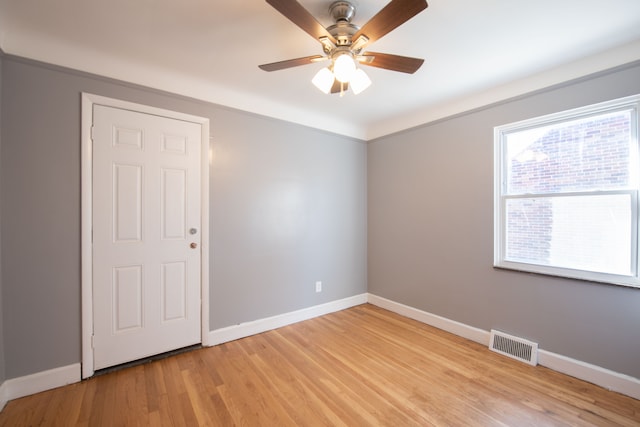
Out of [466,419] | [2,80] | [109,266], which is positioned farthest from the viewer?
[109,266]

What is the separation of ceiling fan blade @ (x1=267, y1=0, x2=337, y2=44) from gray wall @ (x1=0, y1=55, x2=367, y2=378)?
1560mm

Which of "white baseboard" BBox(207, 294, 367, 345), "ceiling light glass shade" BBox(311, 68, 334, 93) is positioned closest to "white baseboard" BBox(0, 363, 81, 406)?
"white baseboard" BBox(207, 294, 367, 345)

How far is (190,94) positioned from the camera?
2486mm

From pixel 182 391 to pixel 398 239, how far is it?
2.74 m

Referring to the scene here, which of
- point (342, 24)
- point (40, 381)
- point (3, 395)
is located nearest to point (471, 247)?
point (342, 24)

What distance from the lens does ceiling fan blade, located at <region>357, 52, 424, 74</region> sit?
1.62m

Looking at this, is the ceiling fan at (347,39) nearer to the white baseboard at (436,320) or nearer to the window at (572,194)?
the window at (572,194)

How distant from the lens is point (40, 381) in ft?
6.23

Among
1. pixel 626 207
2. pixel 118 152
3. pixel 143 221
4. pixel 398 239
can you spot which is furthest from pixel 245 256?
pixel 626 207

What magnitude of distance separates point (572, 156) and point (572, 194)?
0.32 m

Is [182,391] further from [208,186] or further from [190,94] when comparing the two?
[190,94]

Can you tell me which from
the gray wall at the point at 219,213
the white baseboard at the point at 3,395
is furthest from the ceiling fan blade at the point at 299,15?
the white baseboard at the point at 3,395

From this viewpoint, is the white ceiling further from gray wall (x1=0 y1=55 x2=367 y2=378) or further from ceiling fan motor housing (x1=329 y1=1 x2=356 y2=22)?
gray wall (x1=0 y1=55 x2=367 y2=378)

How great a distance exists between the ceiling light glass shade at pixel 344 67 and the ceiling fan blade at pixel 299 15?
5.0 inches
